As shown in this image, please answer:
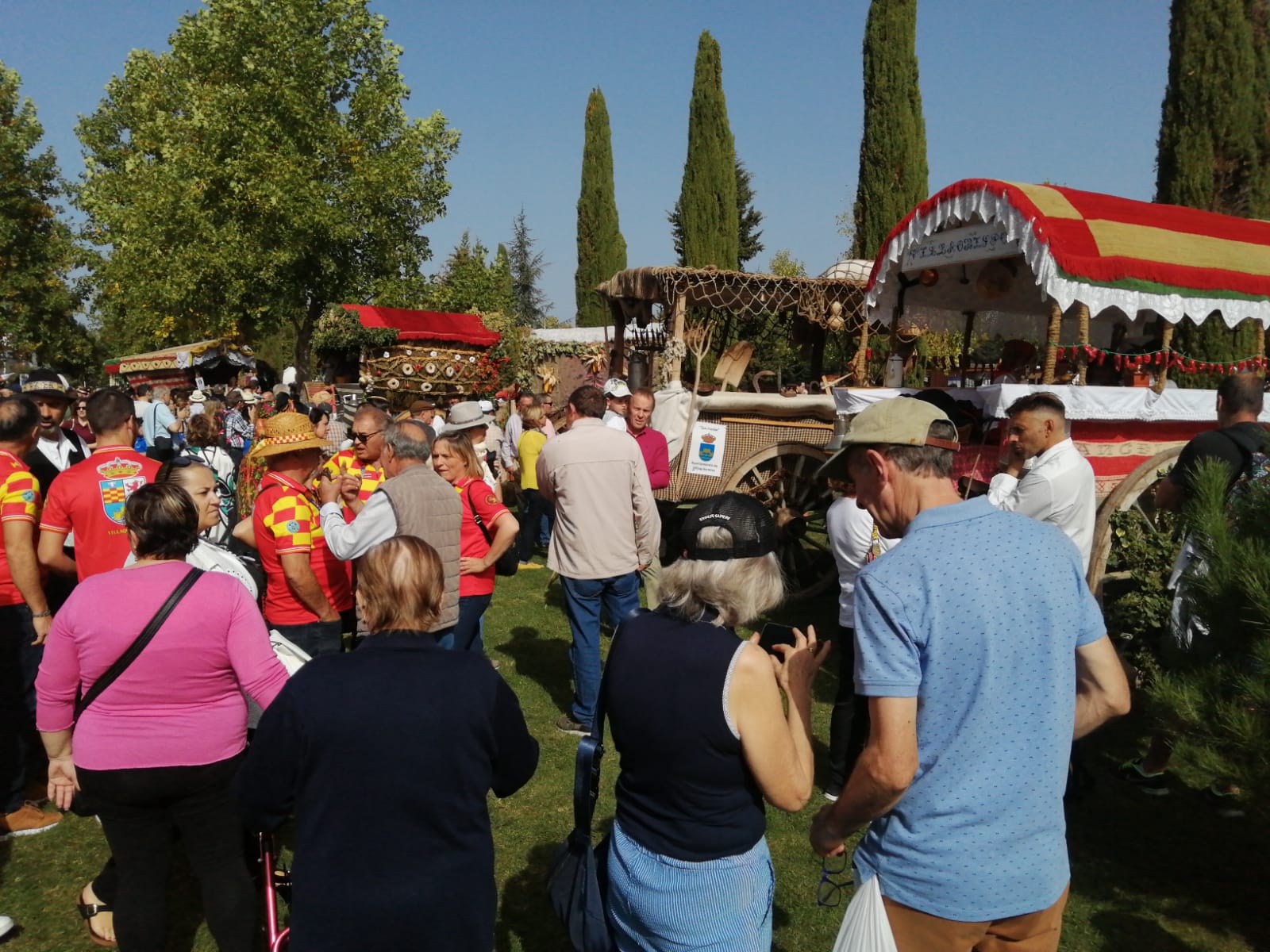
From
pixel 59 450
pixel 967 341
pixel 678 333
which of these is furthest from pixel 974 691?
pixel 967 341

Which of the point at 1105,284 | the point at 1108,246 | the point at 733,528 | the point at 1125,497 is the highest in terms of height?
the point at 1108,246

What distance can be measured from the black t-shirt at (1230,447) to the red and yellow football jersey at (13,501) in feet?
16.0

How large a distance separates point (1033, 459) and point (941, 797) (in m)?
2.51

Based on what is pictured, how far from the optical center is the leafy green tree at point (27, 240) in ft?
93.7

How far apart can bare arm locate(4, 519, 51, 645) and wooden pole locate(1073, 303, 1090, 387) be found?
6211mm

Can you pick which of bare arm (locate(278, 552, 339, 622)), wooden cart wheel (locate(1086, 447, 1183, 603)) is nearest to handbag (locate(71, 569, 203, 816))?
bare arm (locate(278, 552, 339, 622))

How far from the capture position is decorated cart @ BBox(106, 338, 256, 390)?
89.1 feet

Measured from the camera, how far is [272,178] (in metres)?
22.0

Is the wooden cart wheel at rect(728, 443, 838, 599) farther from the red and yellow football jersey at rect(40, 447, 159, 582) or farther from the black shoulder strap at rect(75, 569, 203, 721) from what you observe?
the black shoulder strap at rect(75, 569, 203, 721)

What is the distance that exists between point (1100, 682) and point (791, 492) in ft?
18.6

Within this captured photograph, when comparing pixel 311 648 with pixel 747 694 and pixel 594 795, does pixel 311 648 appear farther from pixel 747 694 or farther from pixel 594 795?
pixel 747 694

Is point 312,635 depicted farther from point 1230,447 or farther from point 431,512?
point 1230,447

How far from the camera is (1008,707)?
1.67m

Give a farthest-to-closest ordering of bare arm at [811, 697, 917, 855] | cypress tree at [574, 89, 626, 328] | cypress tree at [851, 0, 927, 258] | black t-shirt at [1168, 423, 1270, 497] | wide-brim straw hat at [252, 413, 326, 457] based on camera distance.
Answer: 1. cypress tree at [574, 89, 626, 328]
2. cypress tree at [851, 0, 927, 258]
3. black t-shirt at [1168, 423, 1270, 497]
4. wide-brim straw hat at [252, 413, 326, 457]
5. bare arm at [811, 697, 917, 855]
